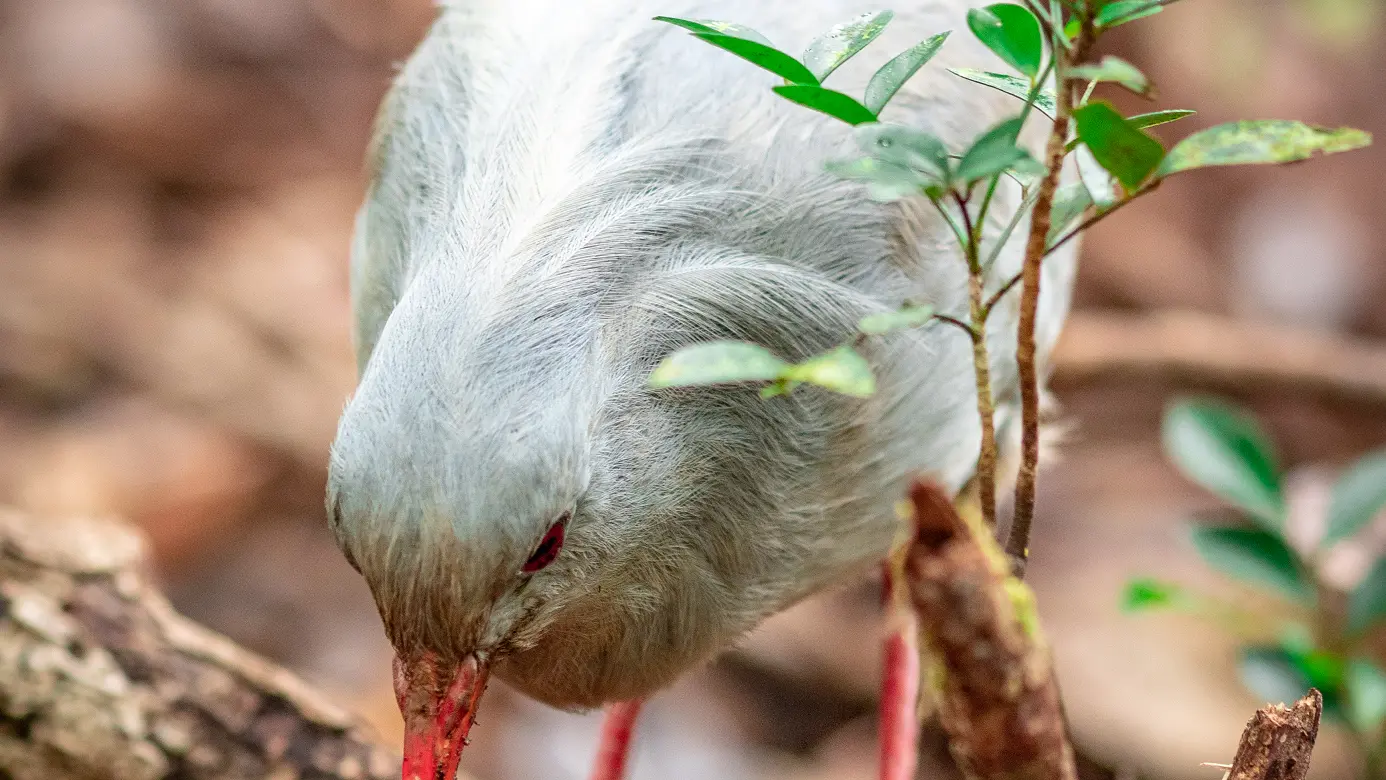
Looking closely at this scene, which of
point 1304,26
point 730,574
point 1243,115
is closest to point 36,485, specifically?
point 730,574

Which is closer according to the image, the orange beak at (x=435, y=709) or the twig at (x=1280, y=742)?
the twig at (x=1280, y=742)

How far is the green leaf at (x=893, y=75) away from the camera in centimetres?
147

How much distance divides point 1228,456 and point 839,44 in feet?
5.69

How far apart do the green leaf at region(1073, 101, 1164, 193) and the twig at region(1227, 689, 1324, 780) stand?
610 mm

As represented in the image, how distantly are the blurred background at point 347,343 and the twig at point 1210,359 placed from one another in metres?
0.02

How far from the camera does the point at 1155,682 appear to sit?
4254 millimetres

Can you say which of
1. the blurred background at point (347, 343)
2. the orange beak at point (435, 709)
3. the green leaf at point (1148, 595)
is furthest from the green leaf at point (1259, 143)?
the blurred background at point (347, 343)

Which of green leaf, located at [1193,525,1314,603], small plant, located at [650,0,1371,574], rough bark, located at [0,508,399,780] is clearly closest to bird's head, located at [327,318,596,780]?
small plant, located at [650,0,1371,574]

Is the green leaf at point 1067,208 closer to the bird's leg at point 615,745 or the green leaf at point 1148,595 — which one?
the green leaf at point 1148,595

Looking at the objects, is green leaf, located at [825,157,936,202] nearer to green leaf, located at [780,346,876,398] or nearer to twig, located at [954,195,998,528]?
twig, located at [954,195,998,528]

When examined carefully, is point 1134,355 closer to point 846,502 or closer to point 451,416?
point 846,502

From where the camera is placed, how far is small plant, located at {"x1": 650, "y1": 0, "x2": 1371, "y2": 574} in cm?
130

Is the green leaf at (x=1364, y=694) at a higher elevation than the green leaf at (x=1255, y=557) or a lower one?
lower

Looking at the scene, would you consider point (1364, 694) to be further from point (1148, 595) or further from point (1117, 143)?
point (1117, 143)
